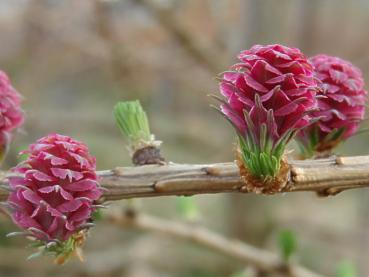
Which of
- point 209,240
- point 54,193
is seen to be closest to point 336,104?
point 54,193

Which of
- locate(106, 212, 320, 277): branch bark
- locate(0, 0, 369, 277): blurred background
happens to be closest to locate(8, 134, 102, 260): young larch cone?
locate(106, 212, 320, 277): branch bark

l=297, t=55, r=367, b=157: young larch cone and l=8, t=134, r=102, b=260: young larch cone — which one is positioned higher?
l=297, t=55, r=367, b=157: young larch cone

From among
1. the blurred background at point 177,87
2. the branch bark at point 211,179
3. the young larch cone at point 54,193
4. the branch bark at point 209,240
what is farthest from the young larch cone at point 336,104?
the blurred background at point 177,87

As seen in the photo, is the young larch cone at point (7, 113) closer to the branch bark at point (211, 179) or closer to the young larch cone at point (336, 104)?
the branch bark at point (211, 179)

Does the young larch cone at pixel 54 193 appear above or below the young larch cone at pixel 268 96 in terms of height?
below

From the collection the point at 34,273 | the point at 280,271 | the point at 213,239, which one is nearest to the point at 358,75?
the point at 280,271

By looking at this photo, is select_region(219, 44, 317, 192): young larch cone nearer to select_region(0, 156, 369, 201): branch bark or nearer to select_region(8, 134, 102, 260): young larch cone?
select_region(0, 156, 369, 201): branch bark

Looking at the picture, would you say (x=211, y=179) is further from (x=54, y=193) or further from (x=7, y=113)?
(x=7, y=113)
